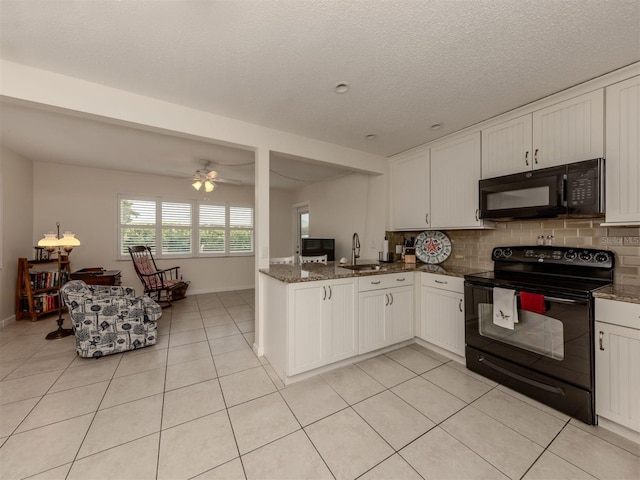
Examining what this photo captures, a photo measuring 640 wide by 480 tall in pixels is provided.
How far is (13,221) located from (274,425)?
486cm

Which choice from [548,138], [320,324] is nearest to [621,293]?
[548,138]

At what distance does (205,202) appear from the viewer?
5.54 meters

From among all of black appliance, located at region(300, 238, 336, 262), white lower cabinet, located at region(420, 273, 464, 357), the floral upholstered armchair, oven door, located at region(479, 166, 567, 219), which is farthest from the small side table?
oven door, located at region(479, 166, 567, 219)

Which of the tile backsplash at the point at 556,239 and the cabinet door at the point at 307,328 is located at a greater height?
the tile backsplash at the point at 556,239

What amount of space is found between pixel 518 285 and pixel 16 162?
256 inches

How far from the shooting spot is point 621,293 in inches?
63.5

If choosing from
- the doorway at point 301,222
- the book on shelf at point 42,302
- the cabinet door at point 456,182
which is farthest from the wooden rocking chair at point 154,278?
the cabinet door at point 456,182

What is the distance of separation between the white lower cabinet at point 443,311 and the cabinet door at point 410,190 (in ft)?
2.64

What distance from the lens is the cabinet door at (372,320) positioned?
2.47 meters

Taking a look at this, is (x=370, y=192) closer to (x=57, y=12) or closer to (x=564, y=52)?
(x=564, y=52)

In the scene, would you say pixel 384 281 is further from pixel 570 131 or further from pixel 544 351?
pixel 570 131

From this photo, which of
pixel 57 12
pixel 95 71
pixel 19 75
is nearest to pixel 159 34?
pixel 57 12

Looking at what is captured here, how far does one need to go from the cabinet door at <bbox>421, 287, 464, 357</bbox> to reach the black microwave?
0.91 meters

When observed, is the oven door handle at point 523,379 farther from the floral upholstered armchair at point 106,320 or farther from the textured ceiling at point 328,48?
the floral upholstered armchair at point 106,320
